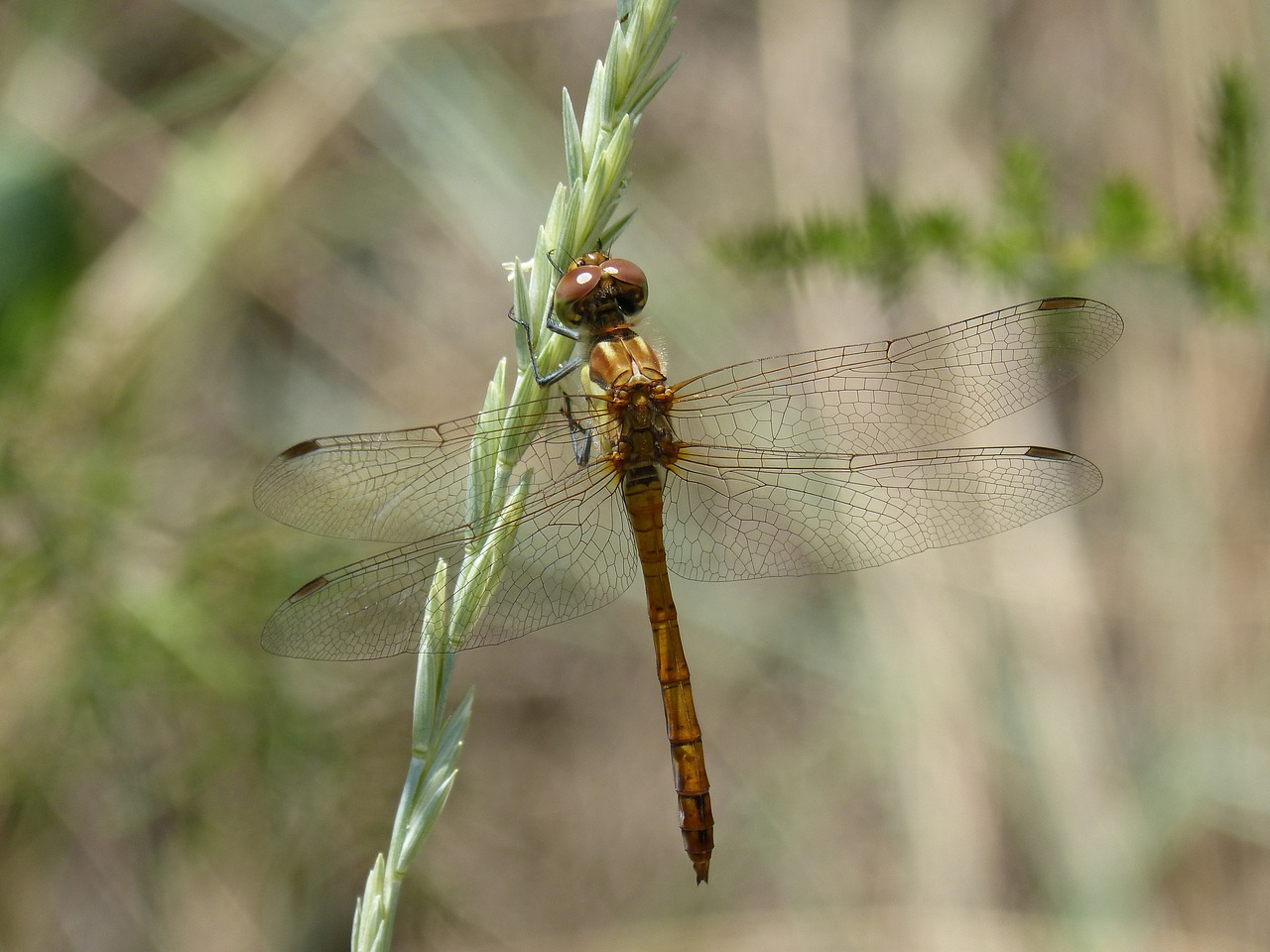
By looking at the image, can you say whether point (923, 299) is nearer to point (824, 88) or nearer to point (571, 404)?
point (824, 88)

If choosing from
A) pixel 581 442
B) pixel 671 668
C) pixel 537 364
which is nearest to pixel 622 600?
pixel 671 668

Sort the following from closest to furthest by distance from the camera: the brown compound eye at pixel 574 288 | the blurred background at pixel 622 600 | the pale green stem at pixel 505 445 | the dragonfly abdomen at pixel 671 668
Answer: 1. the pale green stem at pixel 505 445
2. the brown compound eye at pixel 574 288
3. the dragonfly abdomen at pixel 671 668
4. the blurred background at pixel 622 600

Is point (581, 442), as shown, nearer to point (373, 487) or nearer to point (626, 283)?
point (626, 283)

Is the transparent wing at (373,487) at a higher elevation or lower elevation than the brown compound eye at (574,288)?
lower

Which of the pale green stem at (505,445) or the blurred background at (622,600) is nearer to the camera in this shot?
the pale green stem at (505,445)

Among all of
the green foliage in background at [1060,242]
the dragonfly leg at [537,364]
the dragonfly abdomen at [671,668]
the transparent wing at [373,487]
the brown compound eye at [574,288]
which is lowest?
the dragonfly abdomen at [671,668]

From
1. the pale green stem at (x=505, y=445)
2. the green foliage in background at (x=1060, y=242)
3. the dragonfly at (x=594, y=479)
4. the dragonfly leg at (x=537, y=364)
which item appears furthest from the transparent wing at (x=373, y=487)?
the green foliage in background at (x=1060, y=242)

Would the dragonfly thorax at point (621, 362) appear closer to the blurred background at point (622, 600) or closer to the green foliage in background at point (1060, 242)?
the green foliage in background at point (1060, 242)
